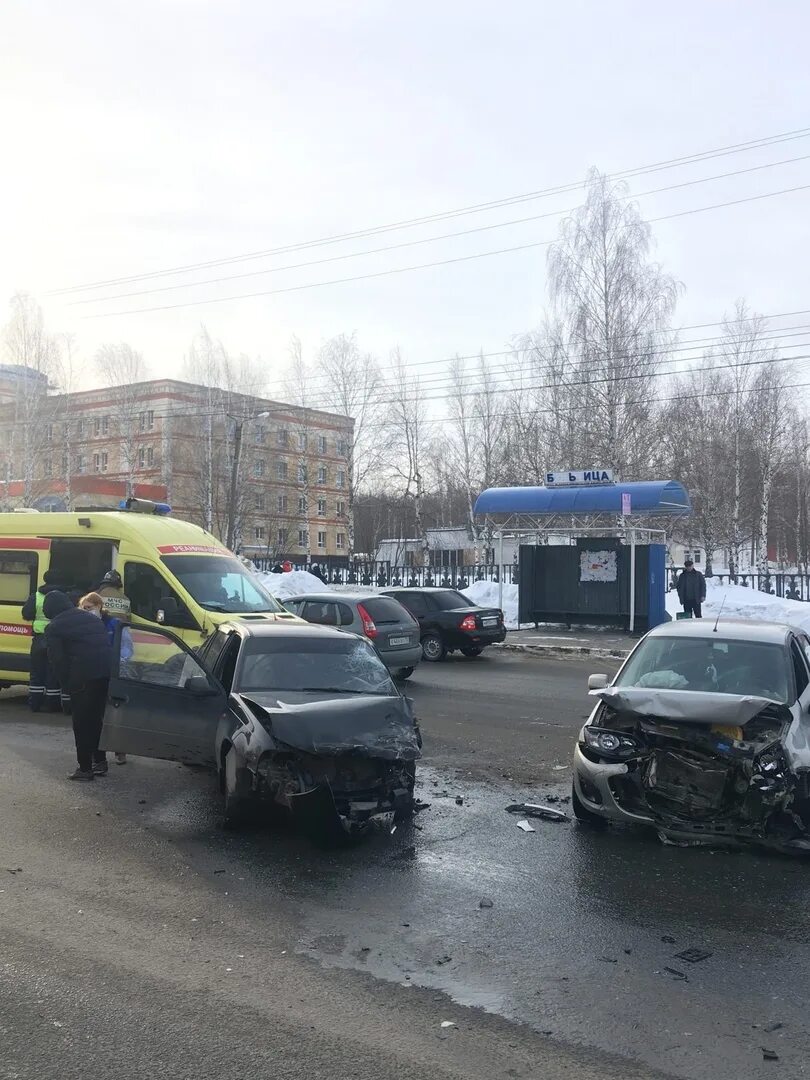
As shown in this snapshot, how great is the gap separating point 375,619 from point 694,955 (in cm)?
1086

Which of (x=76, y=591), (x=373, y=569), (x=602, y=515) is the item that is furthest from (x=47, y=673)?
(x=373, y=569)

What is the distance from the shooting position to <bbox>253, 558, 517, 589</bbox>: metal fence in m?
31.0

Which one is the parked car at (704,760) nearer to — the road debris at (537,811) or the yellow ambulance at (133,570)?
the road debris at (537,811)

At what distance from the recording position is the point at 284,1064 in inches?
142

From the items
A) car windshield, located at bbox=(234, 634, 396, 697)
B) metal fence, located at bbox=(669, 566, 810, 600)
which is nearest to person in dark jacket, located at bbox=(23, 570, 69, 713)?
car windshield, located at bbox=(234, 634, 396, 697)

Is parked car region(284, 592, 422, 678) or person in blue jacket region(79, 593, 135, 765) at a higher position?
person in blue jacket region(79, 593, 135, 765)

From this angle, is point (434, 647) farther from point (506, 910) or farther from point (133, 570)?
point (506, 910)

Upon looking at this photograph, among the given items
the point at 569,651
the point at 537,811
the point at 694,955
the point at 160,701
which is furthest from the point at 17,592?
the point at 569,651

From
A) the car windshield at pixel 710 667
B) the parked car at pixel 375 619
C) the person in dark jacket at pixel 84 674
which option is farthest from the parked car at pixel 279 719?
the parked car at pixel 375 619

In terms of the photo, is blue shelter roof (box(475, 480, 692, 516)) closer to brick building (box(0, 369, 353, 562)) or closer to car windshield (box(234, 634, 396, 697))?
car windshield (box(234, 634, 396, 697))

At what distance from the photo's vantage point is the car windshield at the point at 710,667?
285 inches

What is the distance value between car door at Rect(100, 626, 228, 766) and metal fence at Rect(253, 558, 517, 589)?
1948 cm

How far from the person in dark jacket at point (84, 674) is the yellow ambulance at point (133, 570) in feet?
9.35

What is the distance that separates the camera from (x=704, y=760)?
6.24 meters
